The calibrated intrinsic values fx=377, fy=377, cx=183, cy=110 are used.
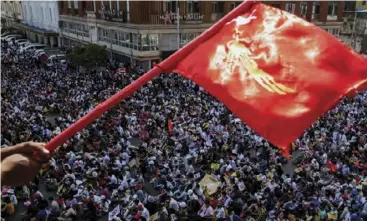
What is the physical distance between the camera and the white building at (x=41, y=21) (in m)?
46.3

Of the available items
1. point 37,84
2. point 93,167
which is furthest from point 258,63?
point 37,84

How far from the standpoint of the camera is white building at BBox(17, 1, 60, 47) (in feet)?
152

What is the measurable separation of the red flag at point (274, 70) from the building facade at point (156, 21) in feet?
79.6

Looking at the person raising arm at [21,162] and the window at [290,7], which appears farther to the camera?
the window at [290,7]

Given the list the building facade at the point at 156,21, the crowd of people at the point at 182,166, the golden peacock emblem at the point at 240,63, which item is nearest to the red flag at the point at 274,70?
the golden peacock emblem at the point at 240,63

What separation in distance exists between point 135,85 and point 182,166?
9859 mm

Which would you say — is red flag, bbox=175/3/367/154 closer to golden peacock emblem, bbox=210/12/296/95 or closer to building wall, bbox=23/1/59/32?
golden peacock emblem, bbox=210/12/296/95

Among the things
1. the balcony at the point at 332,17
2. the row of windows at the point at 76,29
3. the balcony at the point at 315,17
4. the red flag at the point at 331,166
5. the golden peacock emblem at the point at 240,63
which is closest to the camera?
the golden peacock emblem at the point at 240,63

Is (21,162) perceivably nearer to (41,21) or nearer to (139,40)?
(139,40)

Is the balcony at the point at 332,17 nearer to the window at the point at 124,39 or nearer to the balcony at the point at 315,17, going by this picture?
the balcony at the point at 315,17

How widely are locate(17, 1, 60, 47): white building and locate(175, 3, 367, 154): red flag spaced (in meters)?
45.0

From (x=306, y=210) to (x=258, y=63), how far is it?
7.50 meters

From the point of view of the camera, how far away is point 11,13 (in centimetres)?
6488

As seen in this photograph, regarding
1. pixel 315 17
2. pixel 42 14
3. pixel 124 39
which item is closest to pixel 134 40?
pixel 124 39
